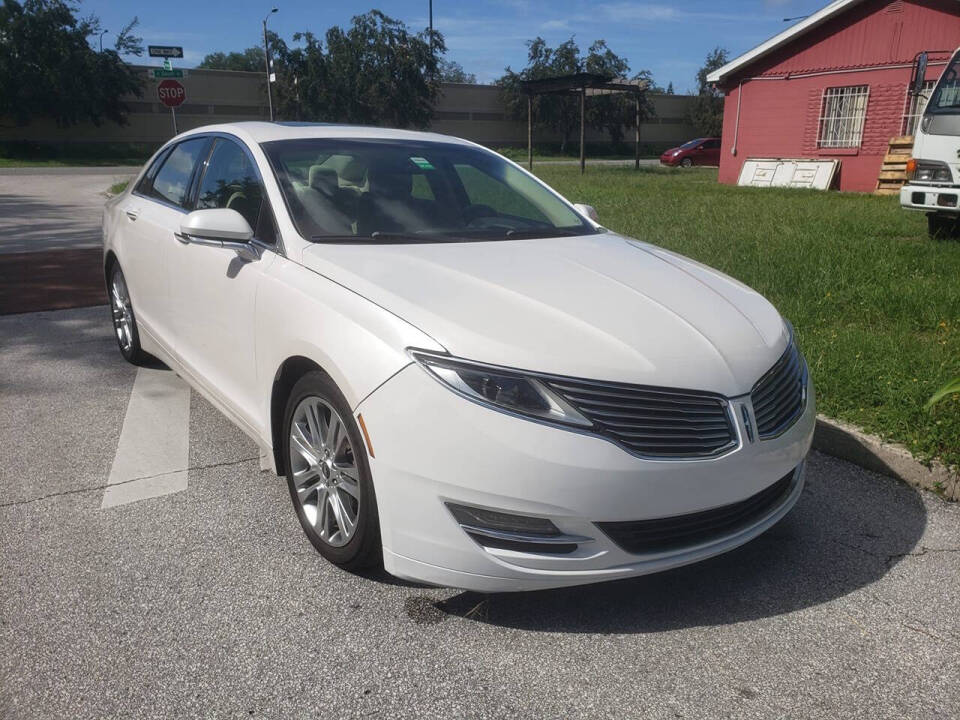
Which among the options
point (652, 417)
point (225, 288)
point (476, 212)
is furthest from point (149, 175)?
point (652, 417)

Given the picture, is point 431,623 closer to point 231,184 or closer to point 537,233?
point 537,233

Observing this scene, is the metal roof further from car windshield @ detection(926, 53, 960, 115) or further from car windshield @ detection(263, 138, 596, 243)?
car windshield @ detection(263, 138, 596, 243)

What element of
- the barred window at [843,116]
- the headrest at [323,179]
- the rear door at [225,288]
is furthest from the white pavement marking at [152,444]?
the barred window at [843,116]

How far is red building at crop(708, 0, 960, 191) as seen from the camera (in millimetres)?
18547

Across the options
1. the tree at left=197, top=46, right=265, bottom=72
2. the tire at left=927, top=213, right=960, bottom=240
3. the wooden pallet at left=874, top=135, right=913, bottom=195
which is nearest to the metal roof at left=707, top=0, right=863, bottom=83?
the wooden pallet at left=874, top=135, right=913, bottom=195

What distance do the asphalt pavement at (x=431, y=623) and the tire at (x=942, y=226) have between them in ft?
23.6

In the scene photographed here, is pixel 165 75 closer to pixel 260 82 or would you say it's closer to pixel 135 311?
pixel 135 311

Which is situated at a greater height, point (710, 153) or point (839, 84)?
point (839, 84)

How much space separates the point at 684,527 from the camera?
8.70 ft

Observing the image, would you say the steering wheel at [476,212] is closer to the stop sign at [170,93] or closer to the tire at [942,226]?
the tire at [942,226]

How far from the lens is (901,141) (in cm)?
1842

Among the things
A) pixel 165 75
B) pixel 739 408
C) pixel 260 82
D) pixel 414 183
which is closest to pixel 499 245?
pixel 414 183

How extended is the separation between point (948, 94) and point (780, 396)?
8487 millimetres

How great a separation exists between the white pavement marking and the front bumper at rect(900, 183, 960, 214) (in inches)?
316
